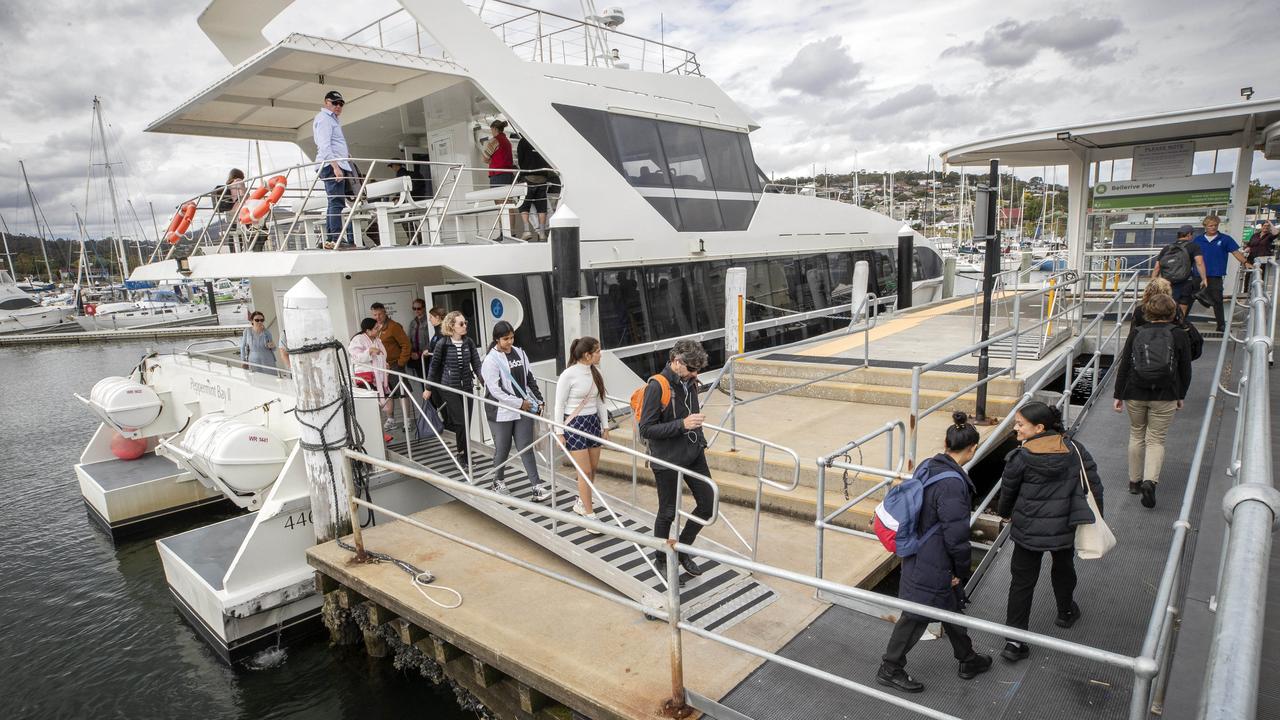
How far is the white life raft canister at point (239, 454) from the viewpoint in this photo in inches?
267

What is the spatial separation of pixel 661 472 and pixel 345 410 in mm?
3409

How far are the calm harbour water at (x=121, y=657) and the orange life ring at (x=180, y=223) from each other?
4.40 metres

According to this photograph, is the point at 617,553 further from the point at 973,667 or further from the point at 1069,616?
the point at 1069,616

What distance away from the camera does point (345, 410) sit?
655 centimetres

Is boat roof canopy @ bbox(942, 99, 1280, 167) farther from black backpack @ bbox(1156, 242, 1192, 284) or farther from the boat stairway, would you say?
the boat stairway

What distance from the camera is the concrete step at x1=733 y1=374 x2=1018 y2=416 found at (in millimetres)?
7691

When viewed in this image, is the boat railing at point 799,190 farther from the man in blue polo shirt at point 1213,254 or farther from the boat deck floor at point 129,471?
the boat deck floor at point 129,471

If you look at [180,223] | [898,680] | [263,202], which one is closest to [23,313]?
[180,223]

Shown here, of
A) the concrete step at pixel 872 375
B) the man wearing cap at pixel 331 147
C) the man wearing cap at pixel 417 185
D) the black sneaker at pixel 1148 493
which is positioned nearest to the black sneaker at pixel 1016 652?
the black sneaker at pixel 1148 493

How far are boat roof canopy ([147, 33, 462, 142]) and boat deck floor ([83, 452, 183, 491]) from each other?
5038 mm

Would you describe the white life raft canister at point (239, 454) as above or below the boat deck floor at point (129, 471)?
above

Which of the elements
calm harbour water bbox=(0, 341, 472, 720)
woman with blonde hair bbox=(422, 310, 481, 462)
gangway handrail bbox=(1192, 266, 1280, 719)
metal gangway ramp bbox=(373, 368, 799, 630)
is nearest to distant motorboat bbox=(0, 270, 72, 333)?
calm harbour water bbox=(0, 341, 472, 720)

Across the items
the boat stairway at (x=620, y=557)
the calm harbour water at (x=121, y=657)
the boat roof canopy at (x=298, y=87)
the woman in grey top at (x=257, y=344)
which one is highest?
the boat roof canopy at (x=298, y=87)

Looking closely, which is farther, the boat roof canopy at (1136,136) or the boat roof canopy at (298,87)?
the boat roof canopy at (1136,136)
